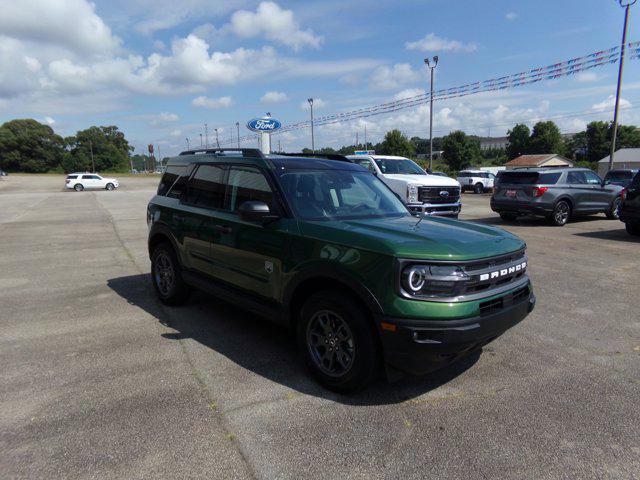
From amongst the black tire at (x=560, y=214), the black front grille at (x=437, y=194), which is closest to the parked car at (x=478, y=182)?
the black tire at (x=560, y=214)

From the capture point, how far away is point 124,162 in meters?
114

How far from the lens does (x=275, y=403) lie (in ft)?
10.9

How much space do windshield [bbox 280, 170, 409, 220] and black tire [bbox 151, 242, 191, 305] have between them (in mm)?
2084

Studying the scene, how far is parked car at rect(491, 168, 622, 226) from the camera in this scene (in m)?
12.9

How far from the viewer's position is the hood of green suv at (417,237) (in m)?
3.06

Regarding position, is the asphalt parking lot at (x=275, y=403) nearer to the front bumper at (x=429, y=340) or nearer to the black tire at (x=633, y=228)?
the front bumper at (x=429, y=340)

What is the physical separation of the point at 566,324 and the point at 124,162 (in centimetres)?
12341

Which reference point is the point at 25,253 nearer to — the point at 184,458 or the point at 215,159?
the point at 215,159

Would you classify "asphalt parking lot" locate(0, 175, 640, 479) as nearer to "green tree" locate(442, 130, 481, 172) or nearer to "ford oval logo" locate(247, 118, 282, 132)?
"ford oval logo" locate(247, 118, 282, 132)

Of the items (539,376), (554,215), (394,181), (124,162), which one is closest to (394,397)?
(539,376)

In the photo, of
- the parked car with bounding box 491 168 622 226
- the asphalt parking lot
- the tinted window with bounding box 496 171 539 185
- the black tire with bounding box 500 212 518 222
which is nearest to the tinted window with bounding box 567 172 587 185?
the parked car with bounding box 491 168 622 226

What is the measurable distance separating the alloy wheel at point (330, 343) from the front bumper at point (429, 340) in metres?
0.36

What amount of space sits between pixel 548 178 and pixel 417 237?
1149 cm

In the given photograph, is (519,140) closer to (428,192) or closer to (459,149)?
(459,149)
